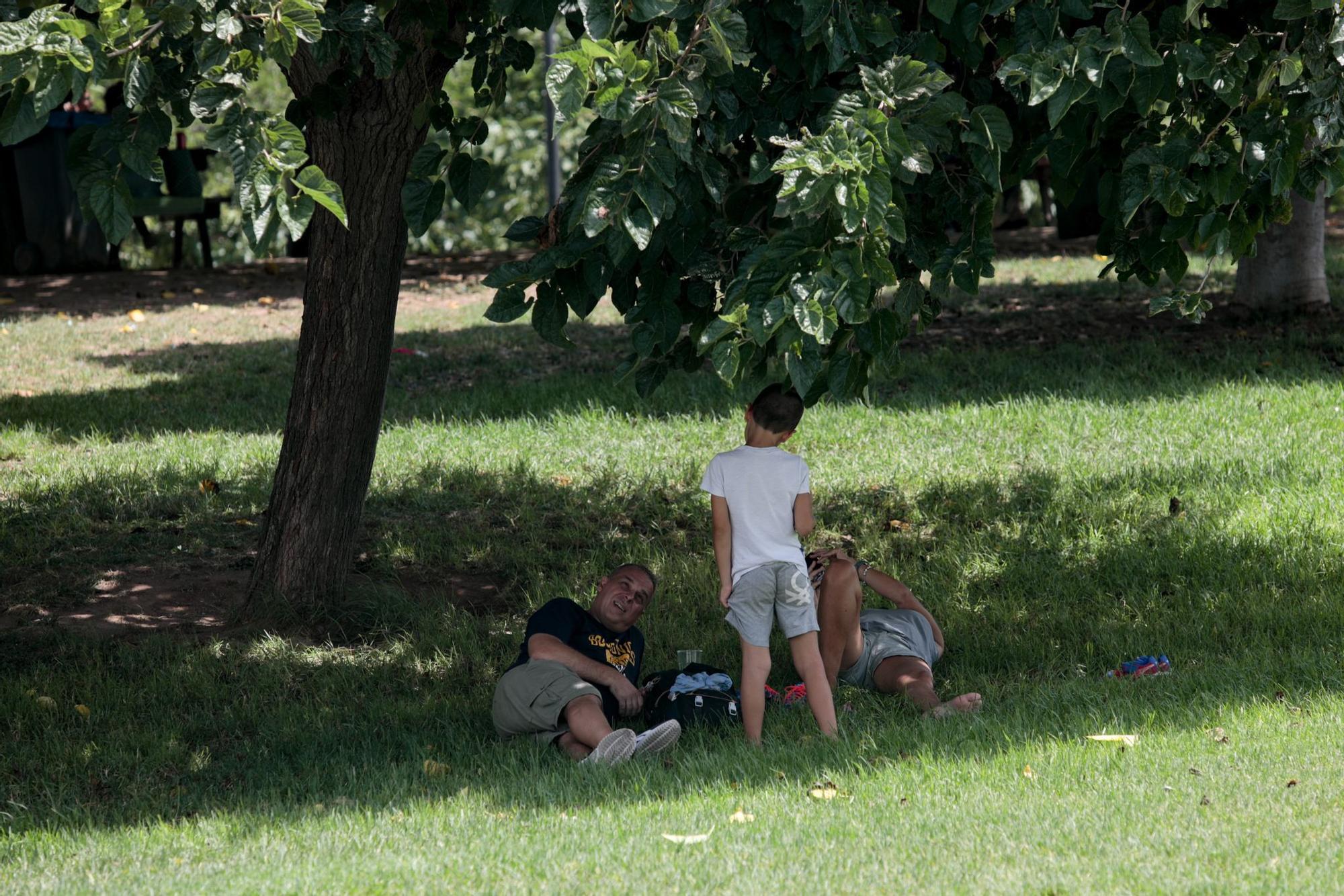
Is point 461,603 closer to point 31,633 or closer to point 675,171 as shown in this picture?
point 31,633

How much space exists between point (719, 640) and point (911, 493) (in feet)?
7.23

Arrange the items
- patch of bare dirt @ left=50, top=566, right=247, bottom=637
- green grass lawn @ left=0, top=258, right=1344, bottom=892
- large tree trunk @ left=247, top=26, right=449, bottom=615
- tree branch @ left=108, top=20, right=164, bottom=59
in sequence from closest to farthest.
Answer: tree branch @ left=108, top=20, right=164, bottom=59
green grass lawn @ left=0, top=258, right=1344, bottom=892
large tree trunk @ left=247, top=26, right=449, bottom=615
patch of bare dirt @ left=50, top=566, right=247, bottom=637

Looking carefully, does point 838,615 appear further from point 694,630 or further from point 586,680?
point 694,630

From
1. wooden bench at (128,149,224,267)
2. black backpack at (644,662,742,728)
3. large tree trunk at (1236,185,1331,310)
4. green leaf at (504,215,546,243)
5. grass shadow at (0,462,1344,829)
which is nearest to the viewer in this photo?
green leaf at (504,215,546,243)

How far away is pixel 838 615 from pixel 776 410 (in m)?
0.94

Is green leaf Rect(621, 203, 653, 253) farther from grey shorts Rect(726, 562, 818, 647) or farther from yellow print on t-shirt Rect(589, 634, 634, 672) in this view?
yellow print on t-shirt Rect(589, 634, 634, 672)

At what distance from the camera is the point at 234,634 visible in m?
6.30

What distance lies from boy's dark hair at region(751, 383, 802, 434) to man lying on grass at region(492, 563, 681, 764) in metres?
0.87

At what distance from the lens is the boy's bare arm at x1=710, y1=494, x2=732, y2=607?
486 centimetres

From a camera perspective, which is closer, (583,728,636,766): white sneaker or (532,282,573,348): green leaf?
(532,282,573,348): green leaf

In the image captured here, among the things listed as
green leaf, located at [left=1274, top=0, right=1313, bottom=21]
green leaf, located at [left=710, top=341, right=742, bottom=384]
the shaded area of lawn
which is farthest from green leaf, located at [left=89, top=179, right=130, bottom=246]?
the shaded area of lawn

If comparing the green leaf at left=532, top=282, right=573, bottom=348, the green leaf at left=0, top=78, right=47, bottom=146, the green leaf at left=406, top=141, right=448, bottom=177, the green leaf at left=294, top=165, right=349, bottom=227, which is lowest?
the green leaf at left=532, top=282, right=573, bottom=348

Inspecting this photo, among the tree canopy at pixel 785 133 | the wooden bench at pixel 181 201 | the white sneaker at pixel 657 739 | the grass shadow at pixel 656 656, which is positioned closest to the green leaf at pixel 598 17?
the tree canopy at pixel 785 133

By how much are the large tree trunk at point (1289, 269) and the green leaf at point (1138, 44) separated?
8.37m
